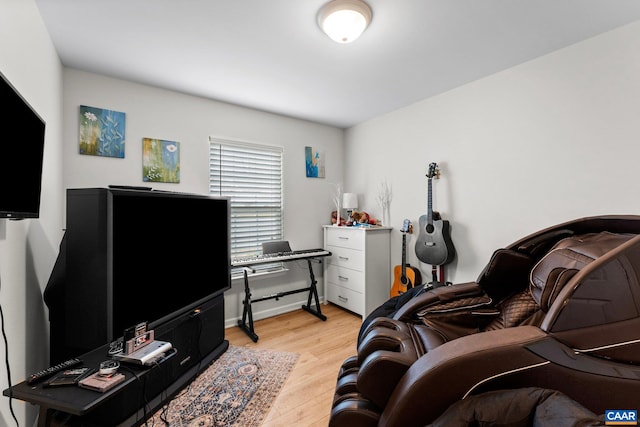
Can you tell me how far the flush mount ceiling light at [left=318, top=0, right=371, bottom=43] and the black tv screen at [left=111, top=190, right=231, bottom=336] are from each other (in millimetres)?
1456

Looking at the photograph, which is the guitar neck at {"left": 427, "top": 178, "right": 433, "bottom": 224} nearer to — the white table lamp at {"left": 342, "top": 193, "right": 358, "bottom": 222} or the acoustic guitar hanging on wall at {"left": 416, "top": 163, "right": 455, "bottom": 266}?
the acoustic guitar hanging on wall at {"left": 416, "top": 163, "right": 455, "bottom": 266}

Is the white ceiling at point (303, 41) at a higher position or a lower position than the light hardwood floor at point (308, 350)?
higher

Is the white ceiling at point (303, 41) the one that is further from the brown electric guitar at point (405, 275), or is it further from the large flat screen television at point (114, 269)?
the brown electric guitar at point (405, 275)

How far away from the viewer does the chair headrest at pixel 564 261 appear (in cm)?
100

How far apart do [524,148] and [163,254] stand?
286 cm

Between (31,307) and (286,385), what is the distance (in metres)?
1.59

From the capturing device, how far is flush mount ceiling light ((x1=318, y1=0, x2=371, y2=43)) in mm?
1539

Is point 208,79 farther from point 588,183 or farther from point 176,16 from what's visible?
point 588,183

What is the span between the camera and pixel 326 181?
3828mm

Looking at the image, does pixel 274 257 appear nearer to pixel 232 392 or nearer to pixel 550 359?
pixel 232 392

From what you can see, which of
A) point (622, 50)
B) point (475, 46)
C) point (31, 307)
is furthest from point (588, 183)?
point (31, 307)

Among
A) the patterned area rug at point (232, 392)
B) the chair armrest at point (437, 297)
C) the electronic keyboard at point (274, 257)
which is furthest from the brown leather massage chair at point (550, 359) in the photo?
the electronic keyboard at point (274, 257)

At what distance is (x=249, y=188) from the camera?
10.6ft

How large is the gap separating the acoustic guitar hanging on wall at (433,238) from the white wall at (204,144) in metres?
1.41
